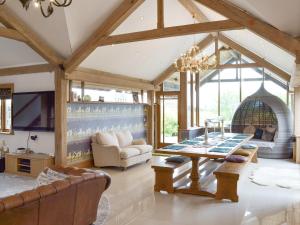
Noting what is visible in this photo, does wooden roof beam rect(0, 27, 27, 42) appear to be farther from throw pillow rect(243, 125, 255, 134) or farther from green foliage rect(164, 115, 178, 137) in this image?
throw pillow rect(243, 125, 255, 134)

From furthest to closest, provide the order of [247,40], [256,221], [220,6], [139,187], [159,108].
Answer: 1. [159,108]
2. [247,40]
3. [139,187]
4. [220,6]
5. [256,221]

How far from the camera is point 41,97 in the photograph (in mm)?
6414

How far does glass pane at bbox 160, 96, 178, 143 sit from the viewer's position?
1015 cm

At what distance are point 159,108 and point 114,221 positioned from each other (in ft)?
22.5

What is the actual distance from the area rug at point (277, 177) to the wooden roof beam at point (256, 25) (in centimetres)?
247

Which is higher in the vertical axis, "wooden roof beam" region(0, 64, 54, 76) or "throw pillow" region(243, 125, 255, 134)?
"wooden roof beam" region(0, 64, 54, 76)

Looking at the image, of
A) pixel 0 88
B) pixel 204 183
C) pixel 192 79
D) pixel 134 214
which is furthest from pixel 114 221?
pixel 192 79

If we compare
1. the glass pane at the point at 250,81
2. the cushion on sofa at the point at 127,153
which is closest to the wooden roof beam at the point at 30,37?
the cushion on sofa at the point at 127,153

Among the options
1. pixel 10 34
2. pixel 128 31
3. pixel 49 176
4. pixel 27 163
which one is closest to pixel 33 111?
pixel 27 163

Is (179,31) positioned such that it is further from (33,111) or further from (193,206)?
(33,111)

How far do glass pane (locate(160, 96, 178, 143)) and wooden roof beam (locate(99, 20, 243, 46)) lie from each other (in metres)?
4.73

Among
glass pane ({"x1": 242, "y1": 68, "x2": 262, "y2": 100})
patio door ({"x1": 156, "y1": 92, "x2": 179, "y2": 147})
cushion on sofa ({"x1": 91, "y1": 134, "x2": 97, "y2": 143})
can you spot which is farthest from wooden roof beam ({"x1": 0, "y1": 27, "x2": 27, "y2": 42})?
glass pane ({"x1": 242, "y1": 68, "x2": 262, "y2": 100})

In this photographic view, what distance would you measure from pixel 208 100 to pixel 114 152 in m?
5.60

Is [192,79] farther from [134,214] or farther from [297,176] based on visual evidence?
[134,214]
